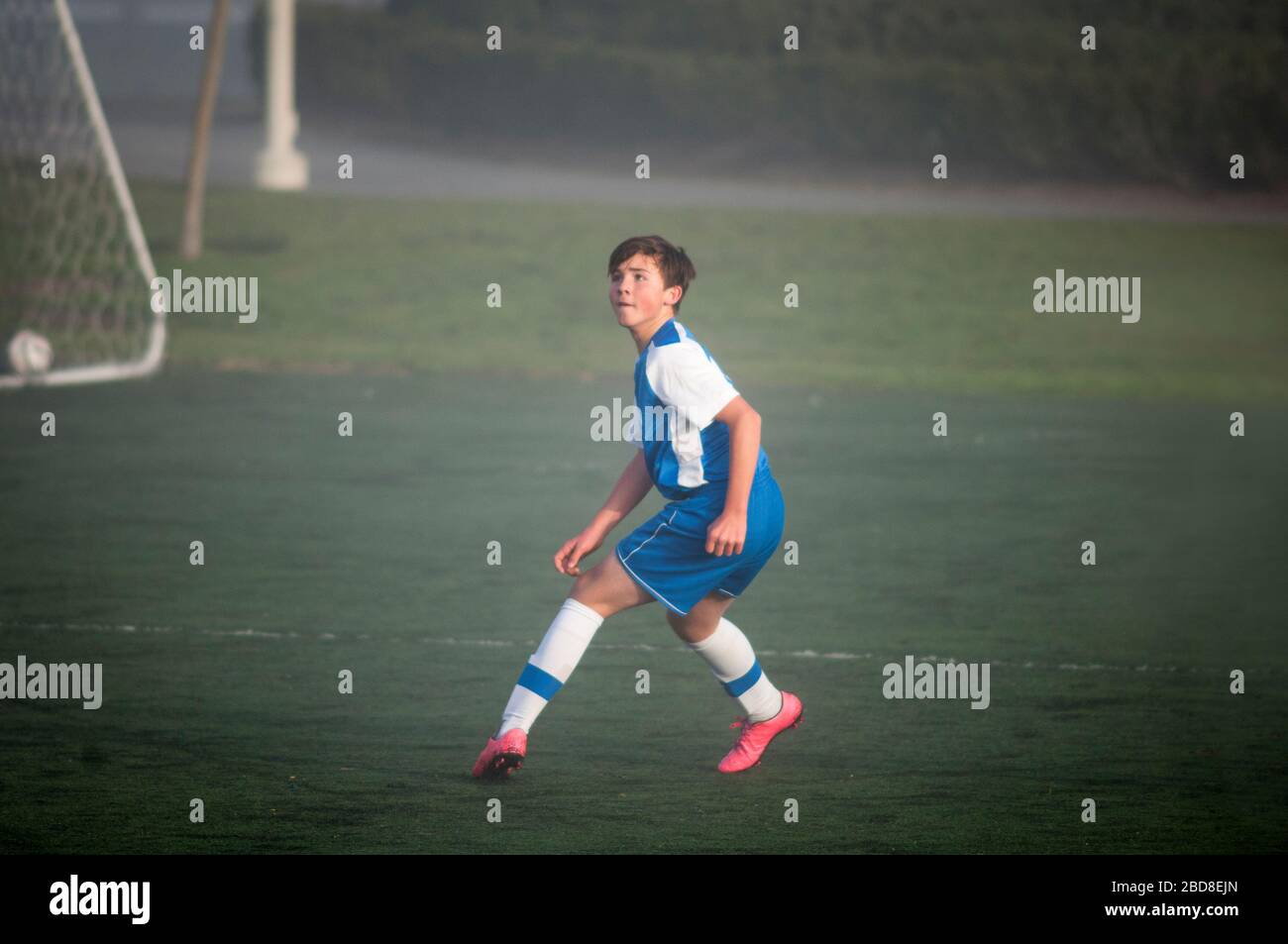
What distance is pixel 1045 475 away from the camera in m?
12.9

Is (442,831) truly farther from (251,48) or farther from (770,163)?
(251,48)

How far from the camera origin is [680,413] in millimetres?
6043

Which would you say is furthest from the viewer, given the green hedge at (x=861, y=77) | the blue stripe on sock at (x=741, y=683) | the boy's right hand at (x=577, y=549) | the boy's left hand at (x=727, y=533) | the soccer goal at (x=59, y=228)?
the green hedge at (x=861, y=77)

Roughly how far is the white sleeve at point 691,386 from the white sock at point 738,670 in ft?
2.43

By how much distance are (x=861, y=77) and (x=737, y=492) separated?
910 inches

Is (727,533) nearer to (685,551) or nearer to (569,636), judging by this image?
(685,551)

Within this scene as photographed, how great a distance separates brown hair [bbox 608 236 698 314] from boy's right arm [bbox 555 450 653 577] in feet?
1.74

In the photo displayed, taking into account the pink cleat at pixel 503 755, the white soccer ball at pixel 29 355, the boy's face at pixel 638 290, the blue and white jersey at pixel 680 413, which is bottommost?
the pink cleat at pixel 503 755

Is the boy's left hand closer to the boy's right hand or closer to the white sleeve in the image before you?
the white sleeve

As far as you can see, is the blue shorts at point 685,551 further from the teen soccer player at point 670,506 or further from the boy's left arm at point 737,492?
the boy's left arm at point 737,492

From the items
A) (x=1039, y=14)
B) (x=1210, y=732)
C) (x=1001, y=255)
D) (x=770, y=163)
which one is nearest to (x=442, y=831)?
(x=1210, y=732)

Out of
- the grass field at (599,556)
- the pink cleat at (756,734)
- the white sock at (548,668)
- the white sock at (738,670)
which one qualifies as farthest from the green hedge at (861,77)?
the white sock at (548,668)

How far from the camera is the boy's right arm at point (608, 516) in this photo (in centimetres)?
618

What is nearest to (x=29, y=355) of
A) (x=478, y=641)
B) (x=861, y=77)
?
(x=478, y=641)
